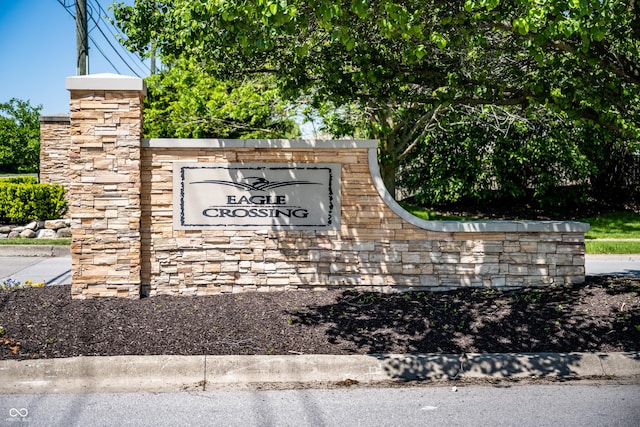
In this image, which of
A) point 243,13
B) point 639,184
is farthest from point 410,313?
point 639,184

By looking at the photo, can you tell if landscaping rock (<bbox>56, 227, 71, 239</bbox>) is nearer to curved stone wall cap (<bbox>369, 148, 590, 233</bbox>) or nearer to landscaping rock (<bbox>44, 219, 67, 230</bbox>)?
landscaping rock (<bbox>44, 219, 67, 230</bbox>)

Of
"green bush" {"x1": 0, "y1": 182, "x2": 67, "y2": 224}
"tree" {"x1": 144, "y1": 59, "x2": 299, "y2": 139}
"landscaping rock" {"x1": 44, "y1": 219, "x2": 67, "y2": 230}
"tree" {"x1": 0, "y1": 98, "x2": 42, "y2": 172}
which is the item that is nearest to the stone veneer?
"tree" {"x1": 144, "y1": 59, "x2": 299, "y2": 139}

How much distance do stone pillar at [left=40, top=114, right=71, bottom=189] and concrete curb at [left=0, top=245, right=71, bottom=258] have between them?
206 inches

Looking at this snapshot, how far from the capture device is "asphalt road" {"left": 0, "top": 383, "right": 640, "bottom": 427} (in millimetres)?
4926

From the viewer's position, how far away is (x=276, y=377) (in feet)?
19.3

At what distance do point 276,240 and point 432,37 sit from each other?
9.89ft

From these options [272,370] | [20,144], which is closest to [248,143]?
[272,370]

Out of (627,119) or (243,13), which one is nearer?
(243,13)

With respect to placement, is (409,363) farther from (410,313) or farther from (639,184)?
(639,184)

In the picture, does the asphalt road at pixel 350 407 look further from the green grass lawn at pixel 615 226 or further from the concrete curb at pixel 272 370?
the green grass lawn at pixel 615 226

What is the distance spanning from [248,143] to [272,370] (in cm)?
318

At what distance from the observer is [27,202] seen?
16.9 m

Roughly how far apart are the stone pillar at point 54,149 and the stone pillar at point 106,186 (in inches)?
478

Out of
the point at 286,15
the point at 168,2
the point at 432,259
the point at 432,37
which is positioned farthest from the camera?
the point at 168,2
